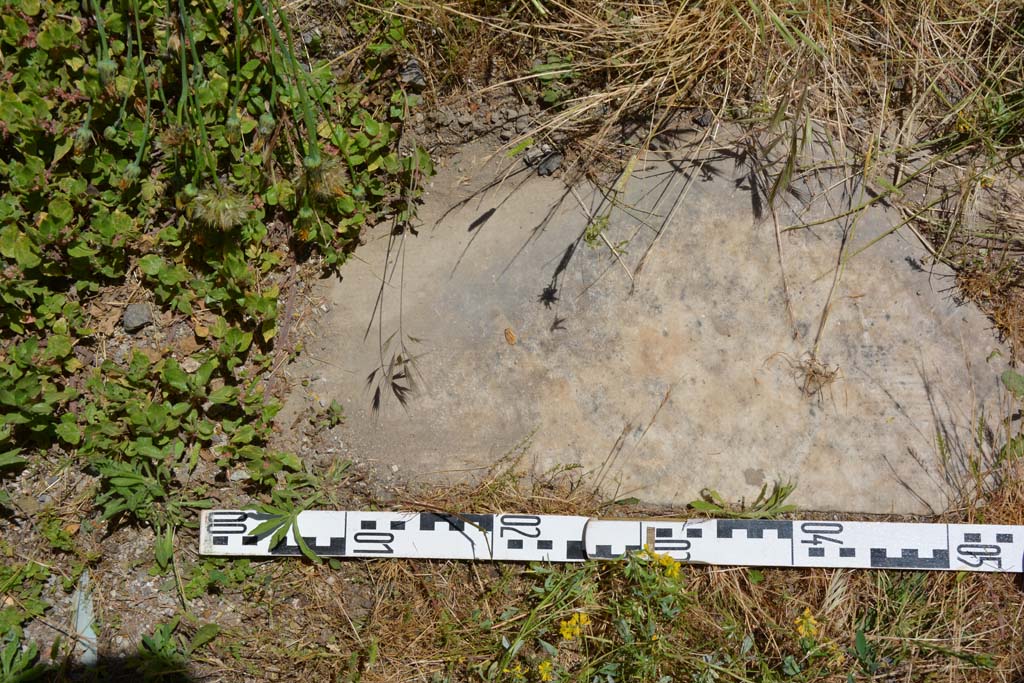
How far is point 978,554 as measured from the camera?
3.07 meters

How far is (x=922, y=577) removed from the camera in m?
3.08

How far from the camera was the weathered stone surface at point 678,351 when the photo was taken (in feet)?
10.3

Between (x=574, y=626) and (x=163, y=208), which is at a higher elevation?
(x=163, y=208)

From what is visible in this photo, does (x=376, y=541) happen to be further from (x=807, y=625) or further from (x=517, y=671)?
(x=807, y=625)

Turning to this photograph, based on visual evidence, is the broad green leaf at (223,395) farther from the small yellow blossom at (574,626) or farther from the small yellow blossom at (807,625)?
the small yellow blossom at (807,625)

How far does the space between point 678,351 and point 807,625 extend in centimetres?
125

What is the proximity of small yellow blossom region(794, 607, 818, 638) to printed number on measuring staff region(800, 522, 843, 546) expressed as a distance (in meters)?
0.28

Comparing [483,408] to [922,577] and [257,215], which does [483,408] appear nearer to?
[257,215]

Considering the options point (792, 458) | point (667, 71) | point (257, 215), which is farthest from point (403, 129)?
point (792, 458)

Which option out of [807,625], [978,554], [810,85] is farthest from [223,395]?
[978,554]

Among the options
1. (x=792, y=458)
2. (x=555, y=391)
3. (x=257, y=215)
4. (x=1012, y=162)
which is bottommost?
(x=792, y=458)

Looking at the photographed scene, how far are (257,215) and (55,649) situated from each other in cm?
202

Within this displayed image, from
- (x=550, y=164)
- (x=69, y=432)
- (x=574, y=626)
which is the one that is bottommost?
(x=574, y=626)

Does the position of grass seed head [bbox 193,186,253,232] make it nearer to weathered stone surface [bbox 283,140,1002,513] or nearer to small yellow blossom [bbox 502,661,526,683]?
weathered stone surface [bbox 283,140,1002,513]
